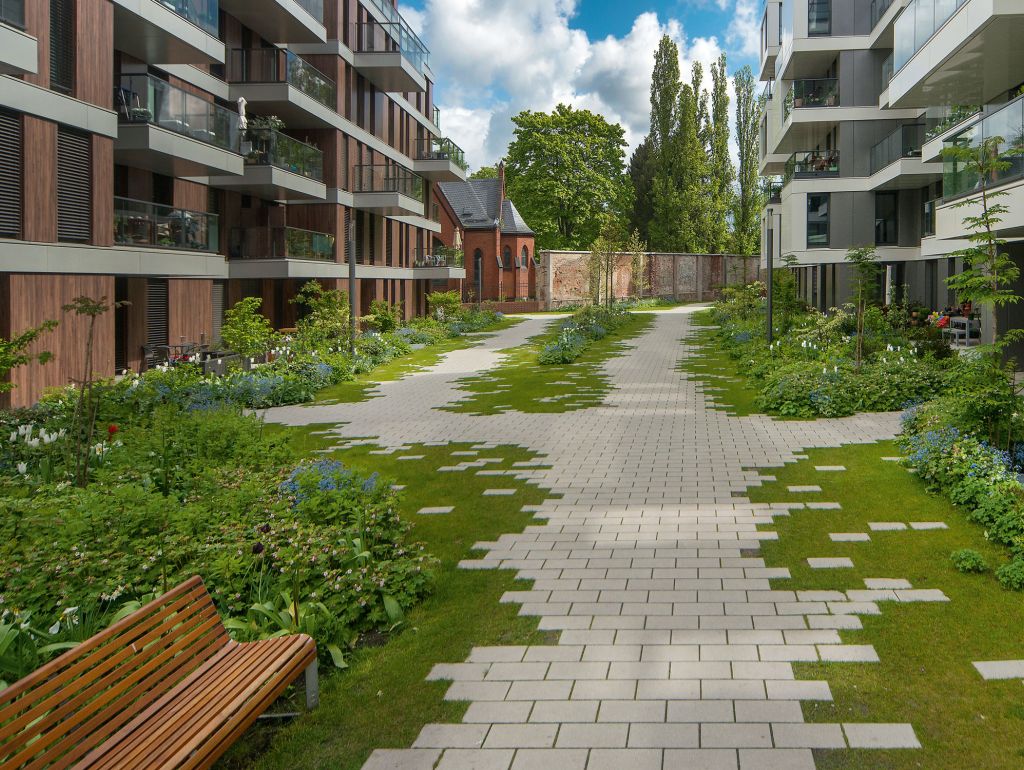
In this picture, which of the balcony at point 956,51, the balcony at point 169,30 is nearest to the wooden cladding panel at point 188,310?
the balcony at point 169,30

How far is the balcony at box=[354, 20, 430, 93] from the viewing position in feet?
107

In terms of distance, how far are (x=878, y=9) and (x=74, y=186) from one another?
2493 centimetres

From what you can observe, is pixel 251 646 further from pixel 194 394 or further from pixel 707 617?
pixel 194 394

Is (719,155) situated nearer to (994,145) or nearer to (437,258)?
(437,258)

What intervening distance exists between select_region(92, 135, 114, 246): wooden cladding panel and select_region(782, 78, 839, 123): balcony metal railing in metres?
22.8

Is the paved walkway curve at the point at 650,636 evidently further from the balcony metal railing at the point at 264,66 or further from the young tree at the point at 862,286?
the balcony metal railing at the point at 264,66

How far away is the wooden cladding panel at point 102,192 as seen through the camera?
55.4 ft

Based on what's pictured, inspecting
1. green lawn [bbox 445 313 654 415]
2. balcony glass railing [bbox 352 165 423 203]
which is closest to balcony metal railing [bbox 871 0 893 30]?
green lawn [bbox 445 313 654 415]

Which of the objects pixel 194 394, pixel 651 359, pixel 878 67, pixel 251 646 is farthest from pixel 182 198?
pixel 878 67

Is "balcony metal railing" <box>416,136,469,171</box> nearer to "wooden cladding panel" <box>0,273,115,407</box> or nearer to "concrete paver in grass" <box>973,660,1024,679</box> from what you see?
"wooden cladding panel" <box>0,273,115,407</box>

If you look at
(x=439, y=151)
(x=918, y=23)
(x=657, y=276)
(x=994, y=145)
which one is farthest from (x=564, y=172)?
(x=994, y=145)

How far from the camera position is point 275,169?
23984mm

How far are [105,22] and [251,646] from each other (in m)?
15.9

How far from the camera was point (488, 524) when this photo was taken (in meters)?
8.38
